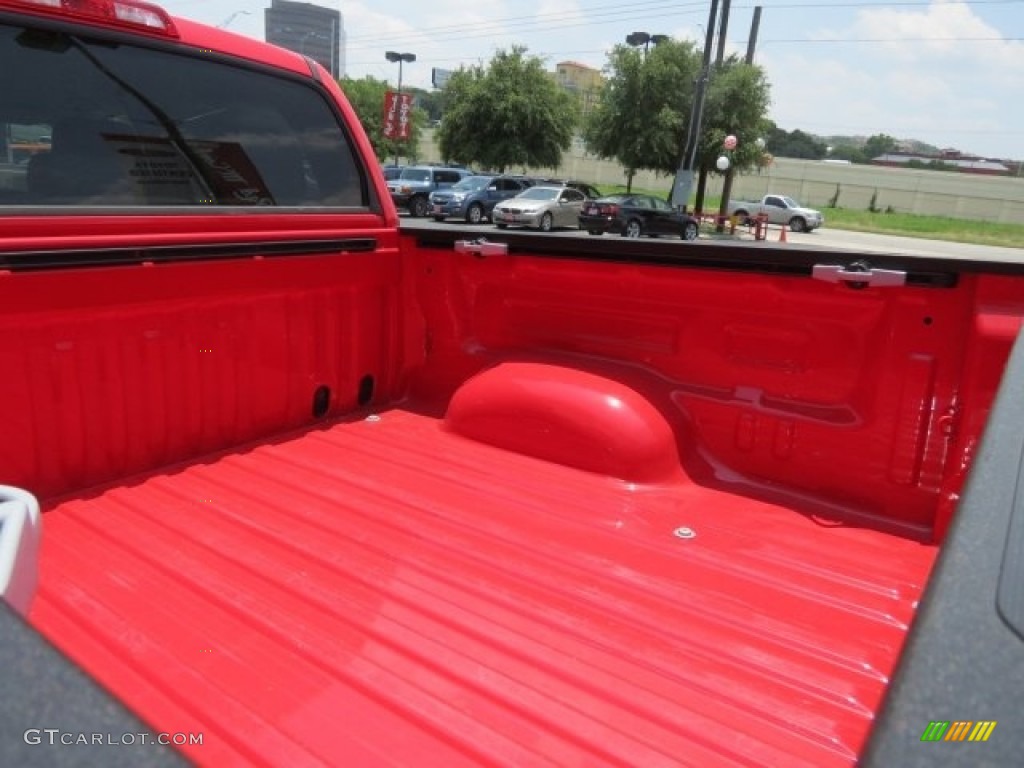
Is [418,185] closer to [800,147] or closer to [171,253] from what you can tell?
[171,253]

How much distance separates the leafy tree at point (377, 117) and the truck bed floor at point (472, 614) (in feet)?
144

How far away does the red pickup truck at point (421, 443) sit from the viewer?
1629 millimetres

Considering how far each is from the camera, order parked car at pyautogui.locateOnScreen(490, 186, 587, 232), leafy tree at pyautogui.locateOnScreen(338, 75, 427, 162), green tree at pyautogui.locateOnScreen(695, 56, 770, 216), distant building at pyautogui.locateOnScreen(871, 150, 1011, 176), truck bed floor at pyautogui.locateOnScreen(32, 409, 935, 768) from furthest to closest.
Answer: distant building at pyautogui.locateOnScreen(871, 150, 1011, 176), leafy tree at pyautogui.locateOnScreen(338, 75, 427, 162), green tree at pyautogui.locateOnScreen(695, 56, 770, 216), parked car at pyautogui.locateOnScreen(490, 186, 587, 232), truck bed floor at pyautogui.locateOnScreen(32, 409, 935, 768)

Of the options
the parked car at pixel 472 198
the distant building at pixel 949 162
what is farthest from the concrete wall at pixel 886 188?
the distant building at pixel 949 162

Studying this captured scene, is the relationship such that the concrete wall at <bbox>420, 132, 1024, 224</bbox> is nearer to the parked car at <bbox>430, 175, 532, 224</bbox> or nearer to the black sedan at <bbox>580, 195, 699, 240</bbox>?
the parked car at <bbox>430, 175, 532, 224</bbox>

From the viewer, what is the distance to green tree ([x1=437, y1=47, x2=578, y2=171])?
3647cm

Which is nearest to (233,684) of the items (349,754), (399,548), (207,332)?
(349,754)

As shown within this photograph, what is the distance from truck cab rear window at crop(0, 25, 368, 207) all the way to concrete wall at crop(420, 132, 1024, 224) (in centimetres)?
5168

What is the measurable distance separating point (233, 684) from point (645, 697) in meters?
0.89

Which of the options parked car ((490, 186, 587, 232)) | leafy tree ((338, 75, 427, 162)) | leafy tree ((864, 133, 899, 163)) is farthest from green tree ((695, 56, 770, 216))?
leafy tree ((864, 133, 899, 163))

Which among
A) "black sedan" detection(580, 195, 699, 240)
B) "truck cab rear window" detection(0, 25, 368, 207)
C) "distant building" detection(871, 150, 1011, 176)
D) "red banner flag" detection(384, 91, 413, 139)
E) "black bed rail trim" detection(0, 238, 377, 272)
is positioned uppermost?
"distant building" detection(871, 150, 1011, 176)

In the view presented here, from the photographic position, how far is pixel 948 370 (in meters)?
2.35

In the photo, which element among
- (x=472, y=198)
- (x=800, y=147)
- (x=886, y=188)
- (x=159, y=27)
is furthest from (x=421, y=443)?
(x=800, y=147)

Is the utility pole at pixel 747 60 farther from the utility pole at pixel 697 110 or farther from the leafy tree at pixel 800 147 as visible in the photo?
the leafy tree at pixel 800 147
